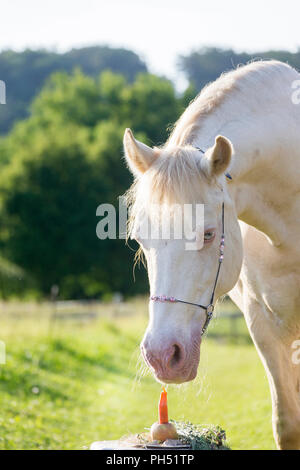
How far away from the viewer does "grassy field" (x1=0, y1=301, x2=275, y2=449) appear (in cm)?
596

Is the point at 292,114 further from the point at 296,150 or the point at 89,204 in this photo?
the point at 89,204

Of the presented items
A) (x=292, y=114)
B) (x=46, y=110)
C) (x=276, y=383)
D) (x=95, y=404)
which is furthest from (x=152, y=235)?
(x=46, y=110)

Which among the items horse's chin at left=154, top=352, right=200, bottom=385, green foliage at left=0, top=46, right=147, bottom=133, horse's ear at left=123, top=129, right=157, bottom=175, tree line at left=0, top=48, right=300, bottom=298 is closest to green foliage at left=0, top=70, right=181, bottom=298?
tree line at left=0, top=48, right=300, bottom=298

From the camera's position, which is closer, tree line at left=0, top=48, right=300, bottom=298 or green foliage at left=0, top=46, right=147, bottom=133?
tree line at left=0, top=48, right=300, bottom=298

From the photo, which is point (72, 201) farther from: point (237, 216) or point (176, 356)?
point (176, 356)

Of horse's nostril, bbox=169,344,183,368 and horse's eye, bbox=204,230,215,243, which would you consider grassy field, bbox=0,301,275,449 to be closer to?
horse's nostril, bbox=169,344,183,368

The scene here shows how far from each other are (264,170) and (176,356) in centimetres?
134

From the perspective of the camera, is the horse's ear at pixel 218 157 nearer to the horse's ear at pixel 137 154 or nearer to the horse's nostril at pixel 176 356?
the horse's ear at pixel 137 154

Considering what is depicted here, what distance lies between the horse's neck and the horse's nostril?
97 centimetres

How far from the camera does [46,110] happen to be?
121ft

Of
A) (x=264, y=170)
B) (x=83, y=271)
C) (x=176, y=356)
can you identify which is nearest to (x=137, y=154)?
(x=264, y=170)

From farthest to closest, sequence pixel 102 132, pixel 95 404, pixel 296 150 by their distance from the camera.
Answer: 1. pixel 102 132
2. pixel 95 404
3. pixel 296 150

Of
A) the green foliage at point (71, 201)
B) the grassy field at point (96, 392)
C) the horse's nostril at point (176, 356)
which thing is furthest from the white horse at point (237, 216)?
the green foliage at point (71, 201)
